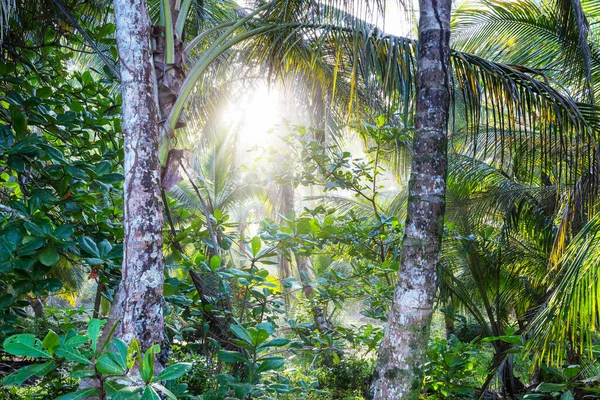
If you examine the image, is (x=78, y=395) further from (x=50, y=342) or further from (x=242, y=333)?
(x=242, y=333)

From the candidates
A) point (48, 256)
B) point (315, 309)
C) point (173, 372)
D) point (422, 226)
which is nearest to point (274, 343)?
point (173, 372)

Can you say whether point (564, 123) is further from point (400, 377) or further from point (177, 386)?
point (177, 386)

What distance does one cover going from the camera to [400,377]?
1892 mm

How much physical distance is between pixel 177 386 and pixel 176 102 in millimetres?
1215

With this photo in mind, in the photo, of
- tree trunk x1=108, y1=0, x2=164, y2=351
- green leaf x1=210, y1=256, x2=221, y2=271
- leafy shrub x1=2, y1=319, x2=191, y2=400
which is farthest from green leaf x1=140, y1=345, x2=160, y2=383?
green leaf x1=210, y1=256, x2=221, y2=271

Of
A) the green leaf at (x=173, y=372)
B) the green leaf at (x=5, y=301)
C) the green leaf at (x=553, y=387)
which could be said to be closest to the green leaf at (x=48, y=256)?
the green leaf at (x=5, y=301)

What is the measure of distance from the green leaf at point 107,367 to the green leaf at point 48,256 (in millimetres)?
796

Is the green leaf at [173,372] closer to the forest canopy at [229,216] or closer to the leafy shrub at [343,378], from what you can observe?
the forest canopy at [229,216]

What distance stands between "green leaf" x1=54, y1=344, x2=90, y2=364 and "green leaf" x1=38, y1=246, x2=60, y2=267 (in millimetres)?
710

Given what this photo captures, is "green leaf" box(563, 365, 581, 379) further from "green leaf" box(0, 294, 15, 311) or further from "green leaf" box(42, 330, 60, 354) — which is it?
"green leaf" box(0, 294, 15, 311)

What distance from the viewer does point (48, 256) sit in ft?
5.87

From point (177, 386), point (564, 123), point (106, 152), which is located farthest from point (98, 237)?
point (564, 123)

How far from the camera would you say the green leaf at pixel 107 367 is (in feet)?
3.67

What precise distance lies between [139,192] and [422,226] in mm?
1174
